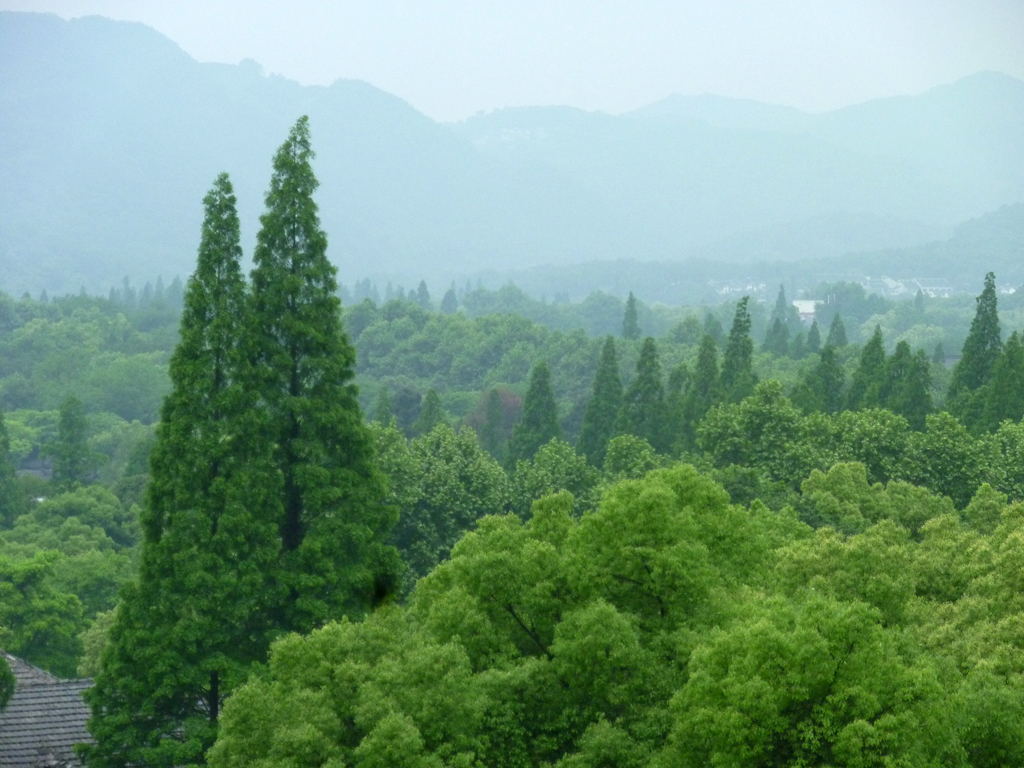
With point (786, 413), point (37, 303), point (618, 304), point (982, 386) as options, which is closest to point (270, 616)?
point (786, 413)

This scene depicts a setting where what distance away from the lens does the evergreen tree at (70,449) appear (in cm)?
5584

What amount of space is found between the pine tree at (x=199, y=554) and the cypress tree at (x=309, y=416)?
47cm

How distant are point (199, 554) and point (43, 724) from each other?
4.64 metres

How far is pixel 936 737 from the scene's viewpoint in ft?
42.8

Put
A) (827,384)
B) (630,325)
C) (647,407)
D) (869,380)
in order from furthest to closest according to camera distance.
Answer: (630,325)
(827,384)
(647,407)
(869,380)

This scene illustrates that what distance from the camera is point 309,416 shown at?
20.5 meters

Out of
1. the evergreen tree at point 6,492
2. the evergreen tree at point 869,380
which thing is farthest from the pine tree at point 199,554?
the evergreen tree at point 6,492

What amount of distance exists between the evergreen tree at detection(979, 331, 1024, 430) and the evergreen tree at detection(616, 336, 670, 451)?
36.3ft

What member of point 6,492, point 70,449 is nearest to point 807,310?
point 70,449

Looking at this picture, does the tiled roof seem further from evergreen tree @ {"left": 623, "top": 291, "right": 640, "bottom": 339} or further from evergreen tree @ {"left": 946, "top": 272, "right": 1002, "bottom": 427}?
evergreen tree @ {"left": 623, "top": 291, "right": 640, "bottom": 339}

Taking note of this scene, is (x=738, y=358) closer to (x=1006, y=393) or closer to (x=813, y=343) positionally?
(x=1006, y=393)

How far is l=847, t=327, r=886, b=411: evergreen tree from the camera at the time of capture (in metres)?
43.9

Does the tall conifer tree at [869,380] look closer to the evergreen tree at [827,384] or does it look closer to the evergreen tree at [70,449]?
the evergreen tree at [827,384]

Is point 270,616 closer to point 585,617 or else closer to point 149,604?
point 149,604
